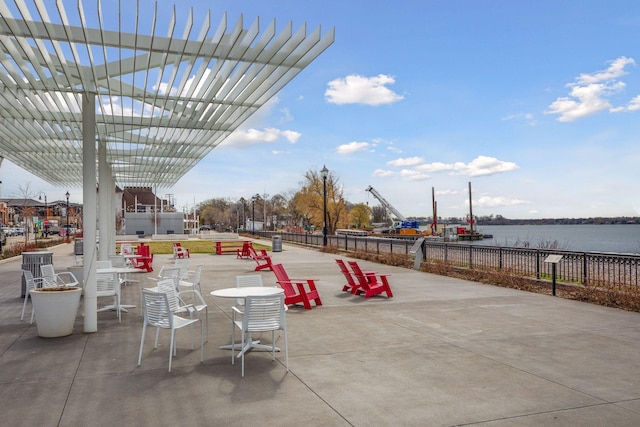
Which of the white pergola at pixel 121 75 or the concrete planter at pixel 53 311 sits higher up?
the white pergola at pixel 121 75

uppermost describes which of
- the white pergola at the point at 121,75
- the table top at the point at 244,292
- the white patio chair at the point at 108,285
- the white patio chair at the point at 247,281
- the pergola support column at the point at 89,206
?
the white pergola at the point at 121,75

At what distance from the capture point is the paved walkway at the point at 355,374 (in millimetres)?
4523

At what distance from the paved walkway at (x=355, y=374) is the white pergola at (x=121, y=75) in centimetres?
233

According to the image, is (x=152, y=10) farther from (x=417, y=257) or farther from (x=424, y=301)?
(x=417, y=257)

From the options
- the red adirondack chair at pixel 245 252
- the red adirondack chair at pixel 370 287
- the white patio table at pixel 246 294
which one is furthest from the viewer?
the red adirondack chair at pixel 245 252

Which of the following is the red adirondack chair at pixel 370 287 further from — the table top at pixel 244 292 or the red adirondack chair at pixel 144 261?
the red adirondack chair at pixel 144 261

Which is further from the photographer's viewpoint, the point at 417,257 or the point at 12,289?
the point at 417,257

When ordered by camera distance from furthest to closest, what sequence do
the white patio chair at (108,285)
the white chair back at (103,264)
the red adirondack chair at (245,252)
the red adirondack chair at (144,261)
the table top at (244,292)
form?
the red adirondack chair at (245,252), the red adirondack chair at (144,261), the white chair back at (103,264), the white patio chair at (108,285), the table top at (244,292)

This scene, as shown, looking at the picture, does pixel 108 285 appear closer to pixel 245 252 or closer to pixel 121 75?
pixel 121 75

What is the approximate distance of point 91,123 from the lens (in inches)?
344

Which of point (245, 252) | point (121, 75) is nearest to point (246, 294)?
point (121, 75)

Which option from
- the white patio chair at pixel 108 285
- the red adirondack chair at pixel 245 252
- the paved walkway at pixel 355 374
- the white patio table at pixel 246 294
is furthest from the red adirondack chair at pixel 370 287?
the red adirondack chair at pixel 245 252

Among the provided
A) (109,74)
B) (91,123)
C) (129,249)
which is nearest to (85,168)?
(91,123)

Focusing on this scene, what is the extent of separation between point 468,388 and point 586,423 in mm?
1218
